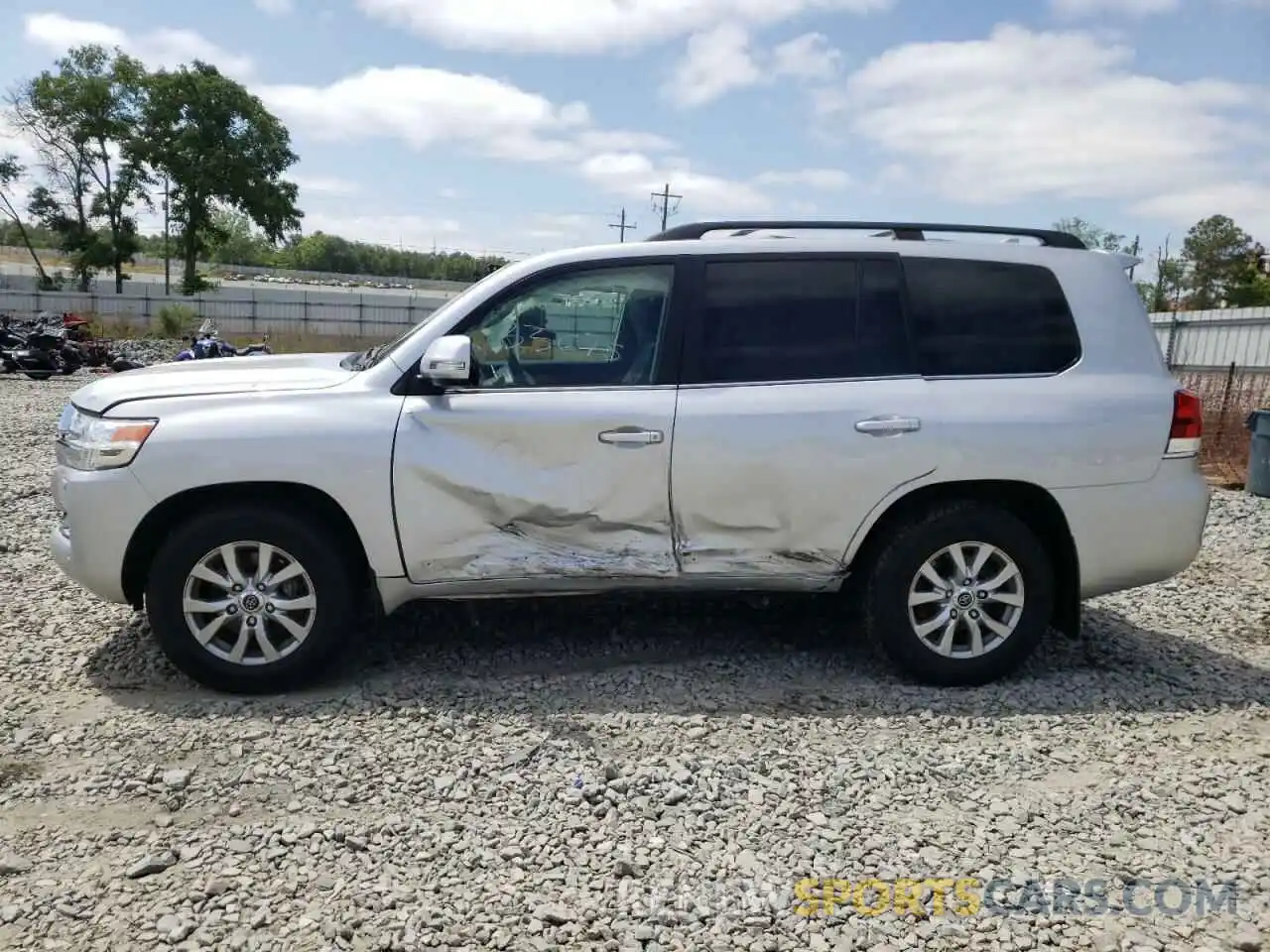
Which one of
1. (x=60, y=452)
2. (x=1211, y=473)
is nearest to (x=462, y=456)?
(x=60, y=452)

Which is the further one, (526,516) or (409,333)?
(409,333)

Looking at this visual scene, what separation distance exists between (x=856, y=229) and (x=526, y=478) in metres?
1.89

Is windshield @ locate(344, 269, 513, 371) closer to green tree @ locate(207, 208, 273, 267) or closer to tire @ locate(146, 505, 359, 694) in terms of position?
tire @ locate(146, 505, 359, 694)

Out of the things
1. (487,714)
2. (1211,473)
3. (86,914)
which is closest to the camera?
(86,914)

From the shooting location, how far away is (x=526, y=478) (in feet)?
14.0

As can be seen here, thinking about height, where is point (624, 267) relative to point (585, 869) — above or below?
above

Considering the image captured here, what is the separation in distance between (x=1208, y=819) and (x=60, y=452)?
15.2 feet

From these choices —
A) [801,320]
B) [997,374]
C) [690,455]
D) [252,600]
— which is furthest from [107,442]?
[997,374]

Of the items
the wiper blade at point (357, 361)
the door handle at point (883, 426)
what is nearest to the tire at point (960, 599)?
the door handle at point (883, 426)

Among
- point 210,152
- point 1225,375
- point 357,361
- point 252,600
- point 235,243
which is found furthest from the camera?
point 235,243

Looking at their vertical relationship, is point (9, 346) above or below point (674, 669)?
above

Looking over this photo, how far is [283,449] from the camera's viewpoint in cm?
412

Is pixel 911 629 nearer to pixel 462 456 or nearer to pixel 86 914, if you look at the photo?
pixel 462 456

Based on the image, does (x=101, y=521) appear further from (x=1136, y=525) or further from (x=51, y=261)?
(x=51, y=261)
